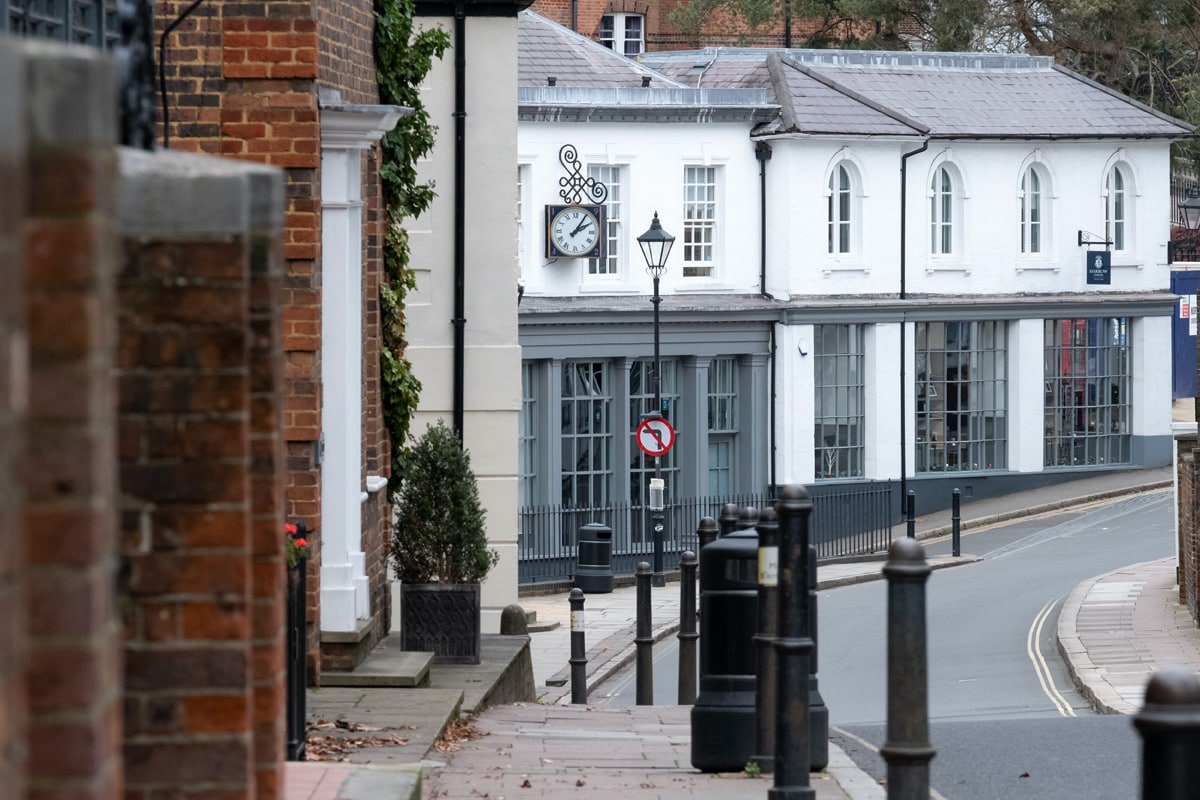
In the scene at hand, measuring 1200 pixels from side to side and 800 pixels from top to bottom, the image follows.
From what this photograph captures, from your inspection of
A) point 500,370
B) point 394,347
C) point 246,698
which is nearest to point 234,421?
point 246,698

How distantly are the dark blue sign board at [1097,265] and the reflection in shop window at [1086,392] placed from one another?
0.81 metres

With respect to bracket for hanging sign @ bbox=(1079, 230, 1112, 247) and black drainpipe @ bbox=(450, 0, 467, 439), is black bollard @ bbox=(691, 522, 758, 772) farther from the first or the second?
bracket for hanging sign @ bbox=(1079, 230, 1112, 247)

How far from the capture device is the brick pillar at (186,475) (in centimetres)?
375

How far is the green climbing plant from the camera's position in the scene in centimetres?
1273

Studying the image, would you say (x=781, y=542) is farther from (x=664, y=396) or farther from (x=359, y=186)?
(x=664, y=396)

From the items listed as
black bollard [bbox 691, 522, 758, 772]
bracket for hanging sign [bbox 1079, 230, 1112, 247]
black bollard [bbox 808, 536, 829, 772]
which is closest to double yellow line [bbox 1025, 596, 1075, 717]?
black bollard [bbox 808, 536, 829, 772]

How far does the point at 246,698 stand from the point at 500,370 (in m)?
14.8

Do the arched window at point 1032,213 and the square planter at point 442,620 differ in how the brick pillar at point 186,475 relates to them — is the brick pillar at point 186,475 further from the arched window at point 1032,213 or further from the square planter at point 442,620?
the arched window at point 1032,213

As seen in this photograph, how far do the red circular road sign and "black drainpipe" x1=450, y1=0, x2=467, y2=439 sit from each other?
8.67m

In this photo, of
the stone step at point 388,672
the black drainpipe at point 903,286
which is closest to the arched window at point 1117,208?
the black drainpipe at point 903,286

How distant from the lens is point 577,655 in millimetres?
15352

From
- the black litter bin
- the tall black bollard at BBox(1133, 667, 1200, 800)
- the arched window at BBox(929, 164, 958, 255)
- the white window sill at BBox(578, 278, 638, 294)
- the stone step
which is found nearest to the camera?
the tall black bollard at BBox(1133, 667, 1200, 800)

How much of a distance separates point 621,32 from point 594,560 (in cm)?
3002

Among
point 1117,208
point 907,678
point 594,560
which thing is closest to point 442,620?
point 907,678
